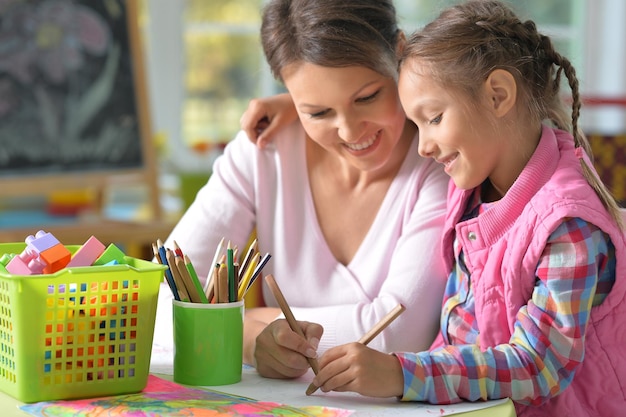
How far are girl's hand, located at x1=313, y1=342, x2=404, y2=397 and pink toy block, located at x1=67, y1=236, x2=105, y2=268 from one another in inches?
11.8

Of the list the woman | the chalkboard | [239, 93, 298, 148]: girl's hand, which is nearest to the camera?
the woman

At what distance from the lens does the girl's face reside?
117cm

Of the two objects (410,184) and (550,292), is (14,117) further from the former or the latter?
(550,292)

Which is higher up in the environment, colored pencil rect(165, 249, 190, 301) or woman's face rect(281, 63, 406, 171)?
woman's face rect(281, 63, 406, 171)

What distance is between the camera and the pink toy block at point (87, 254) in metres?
1.08

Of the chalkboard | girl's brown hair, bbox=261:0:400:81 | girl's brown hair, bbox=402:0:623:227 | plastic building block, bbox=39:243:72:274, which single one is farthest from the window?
plastic building block, bbox=39:243:72:274

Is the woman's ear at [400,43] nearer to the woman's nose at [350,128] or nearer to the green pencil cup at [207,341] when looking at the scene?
the woman's nose at [350,128]

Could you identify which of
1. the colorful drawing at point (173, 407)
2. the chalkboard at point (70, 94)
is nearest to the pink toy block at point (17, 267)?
the colorful drawing at point (173, 407)

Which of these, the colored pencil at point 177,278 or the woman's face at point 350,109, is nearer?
the colored pencil at point 177,278

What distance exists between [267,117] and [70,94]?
1541 millimetres

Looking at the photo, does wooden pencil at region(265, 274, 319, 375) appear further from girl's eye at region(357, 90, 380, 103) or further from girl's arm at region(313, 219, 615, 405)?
girl's eye at region(357, 90, 380, 103)

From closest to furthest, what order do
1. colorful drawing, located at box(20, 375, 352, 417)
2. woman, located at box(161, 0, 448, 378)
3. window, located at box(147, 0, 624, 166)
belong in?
colorful drawing, located at box(20, 375, 352, 417) < woman, located at box(161, 0, 448, 378) < window, located at box(147, 0, 624, 166)

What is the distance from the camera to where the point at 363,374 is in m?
1.04

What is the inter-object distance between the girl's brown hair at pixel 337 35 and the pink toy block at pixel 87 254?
0.44 meters
